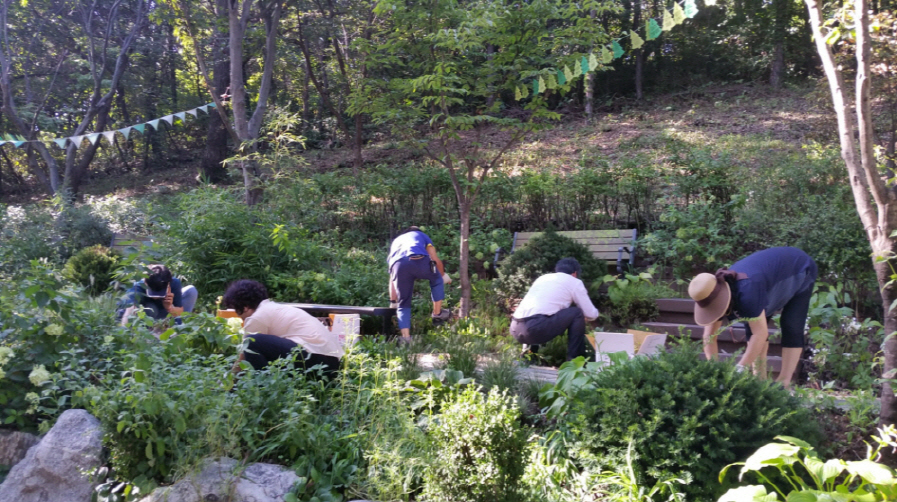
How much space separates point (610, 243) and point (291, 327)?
4698 millimetres

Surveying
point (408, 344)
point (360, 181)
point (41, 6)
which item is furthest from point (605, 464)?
point (41, 6)

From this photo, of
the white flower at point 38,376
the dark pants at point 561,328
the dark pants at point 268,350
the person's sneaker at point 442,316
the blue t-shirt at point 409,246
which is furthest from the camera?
the person's sneaker at point 442,316

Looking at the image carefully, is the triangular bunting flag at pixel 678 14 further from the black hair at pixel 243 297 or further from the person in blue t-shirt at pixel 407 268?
the black hair at pixel 243 297

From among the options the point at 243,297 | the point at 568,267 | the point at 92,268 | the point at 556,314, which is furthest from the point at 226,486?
the point at 92,268

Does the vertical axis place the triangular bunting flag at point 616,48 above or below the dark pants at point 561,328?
above

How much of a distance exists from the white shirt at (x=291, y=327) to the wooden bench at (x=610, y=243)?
3.70 m

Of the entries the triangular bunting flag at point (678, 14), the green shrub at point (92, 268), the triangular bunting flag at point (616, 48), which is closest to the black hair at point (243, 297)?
the triangular bunting flag at point (678, 14)

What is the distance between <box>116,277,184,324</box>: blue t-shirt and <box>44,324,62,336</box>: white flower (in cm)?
68

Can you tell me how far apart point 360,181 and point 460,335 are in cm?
519

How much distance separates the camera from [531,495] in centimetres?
289

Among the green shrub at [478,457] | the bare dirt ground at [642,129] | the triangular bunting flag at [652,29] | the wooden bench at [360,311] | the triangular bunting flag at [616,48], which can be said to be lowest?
the wooden bench at [360,311]

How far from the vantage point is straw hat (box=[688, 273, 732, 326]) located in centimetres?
431

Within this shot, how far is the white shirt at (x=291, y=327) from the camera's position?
4484mm

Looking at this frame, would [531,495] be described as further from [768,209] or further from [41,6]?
[41,6]
